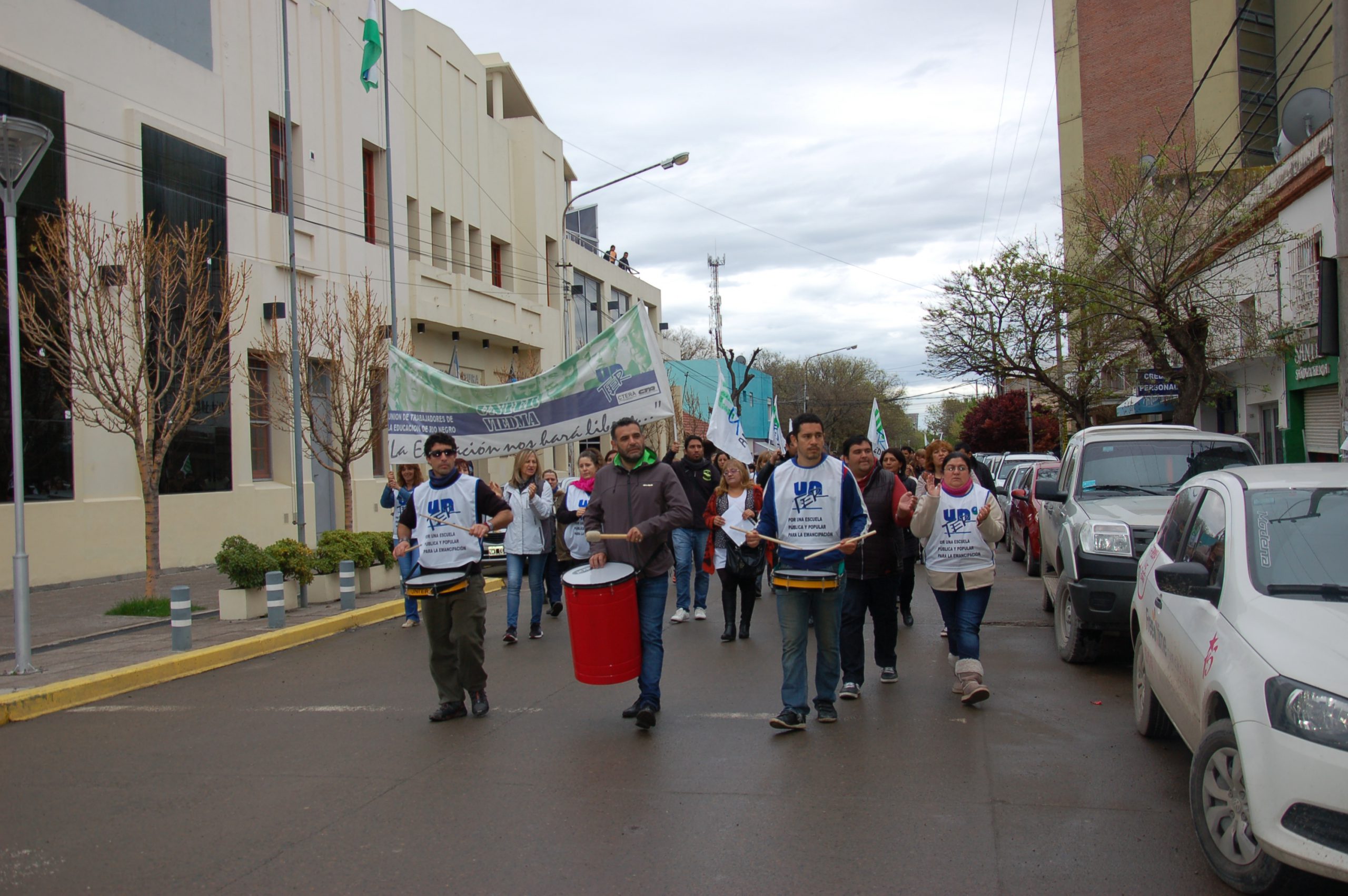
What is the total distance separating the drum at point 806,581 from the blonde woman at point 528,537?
4396mm

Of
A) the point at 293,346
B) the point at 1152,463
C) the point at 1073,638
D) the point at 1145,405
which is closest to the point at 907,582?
the point at 1073,638

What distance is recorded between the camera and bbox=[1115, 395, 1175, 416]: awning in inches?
1032

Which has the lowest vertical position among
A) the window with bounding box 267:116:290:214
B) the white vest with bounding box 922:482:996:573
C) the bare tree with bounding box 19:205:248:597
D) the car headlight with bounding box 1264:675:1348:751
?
the car headlight with bounding box 1264:675:1348:751

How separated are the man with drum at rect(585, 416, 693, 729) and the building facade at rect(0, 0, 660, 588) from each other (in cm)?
882

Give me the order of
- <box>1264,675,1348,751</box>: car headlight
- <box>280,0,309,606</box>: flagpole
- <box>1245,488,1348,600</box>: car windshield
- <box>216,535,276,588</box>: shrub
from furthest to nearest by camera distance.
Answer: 1. <box>280,0,309,606</box>: flagpole
2. <box>216,535,276,588</box>: shrub
3. <box>1245,488,1348,600</box>: car windshield
4. <box>1264,675,1348,751</box>: car headlight

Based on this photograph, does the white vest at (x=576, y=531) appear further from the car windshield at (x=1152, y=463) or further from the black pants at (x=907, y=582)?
the car windshield at (x=1152, y=463)

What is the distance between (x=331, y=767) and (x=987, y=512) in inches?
176

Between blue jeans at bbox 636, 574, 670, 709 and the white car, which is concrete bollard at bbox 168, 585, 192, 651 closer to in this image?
blue jeans at bbox 636, 574, 670, 709

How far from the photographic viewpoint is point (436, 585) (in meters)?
6.94

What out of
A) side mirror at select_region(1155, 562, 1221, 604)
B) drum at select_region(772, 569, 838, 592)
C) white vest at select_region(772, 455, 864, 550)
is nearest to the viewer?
side mirror at select_region(1155, 562, 1221, 604)

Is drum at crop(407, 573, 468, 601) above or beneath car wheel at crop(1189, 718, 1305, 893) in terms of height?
above

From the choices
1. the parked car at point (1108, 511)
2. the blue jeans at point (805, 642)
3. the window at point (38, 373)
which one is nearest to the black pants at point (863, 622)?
the blue jeans at point (805, 642)

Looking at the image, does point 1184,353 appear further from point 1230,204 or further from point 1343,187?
point 1343,187

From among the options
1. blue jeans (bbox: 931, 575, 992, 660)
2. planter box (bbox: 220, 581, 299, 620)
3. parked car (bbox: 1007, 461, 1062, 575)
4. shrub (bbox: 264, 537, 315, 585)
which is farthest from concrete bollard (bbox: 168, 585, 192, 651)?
parked car (bbox: 1007, 461, 1062, 575)
